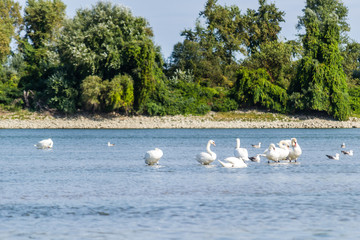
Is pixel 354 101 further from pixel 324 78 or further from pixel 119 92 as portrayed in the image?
pixel 119 92

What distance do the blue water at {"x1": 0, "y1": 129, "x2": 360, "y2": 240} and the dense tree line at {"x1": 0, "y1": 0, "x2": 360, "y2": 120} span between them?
5100 cm

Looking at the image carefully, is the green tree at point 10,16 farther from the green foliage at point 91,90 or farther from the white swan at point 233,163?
the white swan at point 233,163

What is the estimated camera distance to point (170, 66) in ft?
330

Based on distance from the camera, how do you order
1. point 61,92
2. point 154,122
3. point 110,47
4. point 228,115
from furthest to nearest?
point 228,115 → point 154,122 → point 61,92 → point 110,47

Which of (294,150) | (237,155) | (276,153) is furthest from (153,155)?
(294,150)

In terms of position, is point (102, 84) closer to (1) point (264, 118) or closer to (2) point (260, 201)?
(1) point (264, 118)

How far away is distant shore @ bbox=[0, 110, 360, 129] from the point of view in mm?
85500

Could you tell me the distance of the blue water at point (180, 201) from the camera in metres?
14.4

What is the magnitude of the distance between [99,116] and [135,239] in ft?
241

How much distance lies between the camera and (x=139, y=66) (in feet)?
266

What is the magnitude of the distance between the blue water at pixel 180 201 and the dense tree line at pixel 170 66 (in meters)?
51.0

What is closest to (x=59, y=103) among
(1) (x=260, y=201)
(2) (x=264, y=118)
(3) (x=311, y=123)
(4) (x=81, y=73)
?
(4) (x=81, y=73)

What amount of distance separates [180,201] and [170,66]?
3254 inches

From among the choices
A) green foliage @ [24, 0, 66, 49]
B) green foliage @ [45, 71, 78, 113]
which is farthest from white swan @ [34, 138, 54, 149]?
green foliage @ [24, 0, 66, 49]
